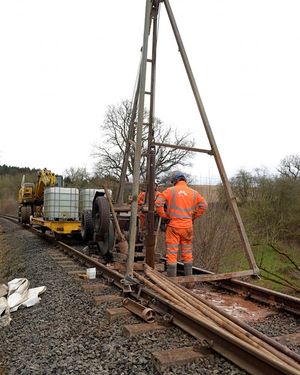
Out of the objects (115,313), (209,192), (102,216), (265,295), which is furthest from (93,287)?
(209,192)

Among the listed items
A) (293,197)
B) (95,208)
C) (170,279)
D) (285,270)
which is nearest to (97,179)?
(293,197)

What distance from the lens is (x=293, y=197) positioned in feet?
76.4

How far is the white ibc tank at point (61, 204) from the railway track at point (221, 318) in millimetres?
7411

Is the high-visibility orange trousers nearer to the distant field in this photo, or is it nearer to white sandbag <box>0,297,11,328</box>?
white sandbag <box>0,297,11,328</box>

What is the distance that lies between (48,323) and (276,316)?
310 centimetres

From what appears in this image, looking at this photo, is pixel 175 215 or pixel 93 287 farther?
pixel 93 287

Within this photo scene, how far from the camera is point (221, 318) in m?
4.27

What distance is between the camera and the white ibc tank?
14.3m

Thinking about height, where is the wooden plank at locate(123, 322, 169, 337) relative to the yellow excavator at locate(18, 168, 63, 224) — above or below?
below

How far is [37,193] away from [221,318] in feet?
54.3

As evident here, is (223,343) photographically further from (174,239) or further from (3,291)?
(3,291)

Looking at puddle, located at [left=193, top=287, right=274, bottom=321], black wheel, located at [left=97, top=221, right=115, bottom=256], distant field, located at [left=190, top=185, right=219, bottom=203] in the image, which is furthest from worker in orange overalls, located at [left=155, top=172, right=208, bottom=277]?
distant field, located at [left=190, top=185, right=219, bottom=203]

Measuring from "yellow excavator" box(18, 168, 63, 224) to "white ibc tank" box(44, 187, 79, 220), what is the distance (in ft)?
10.1

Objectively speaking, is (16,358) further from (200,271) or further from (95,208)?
(95,208)
